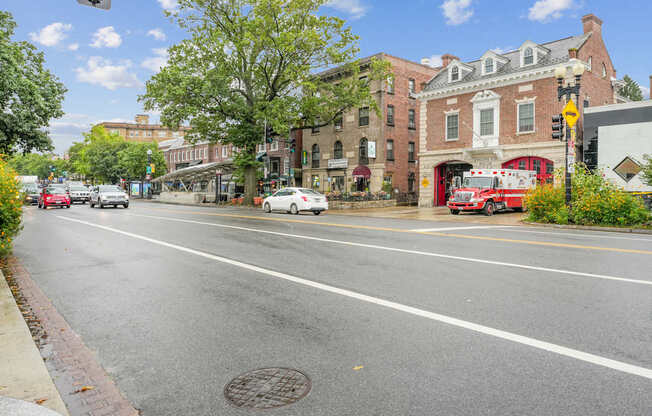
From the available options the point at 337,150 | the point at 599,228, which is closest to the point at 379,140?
the point at 337,150

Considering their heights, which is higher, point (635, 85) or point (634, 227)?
point (635, 85)

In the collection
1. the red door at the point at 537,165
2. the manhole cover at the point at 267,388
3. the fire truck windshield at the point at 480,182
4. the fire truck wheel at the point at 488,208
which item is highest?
the red door at the point at 537,165

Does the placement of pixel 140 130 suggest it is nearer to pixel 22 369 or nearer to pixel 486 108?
pixel 486 108

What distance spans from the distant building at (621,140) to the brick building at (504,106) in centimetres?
123

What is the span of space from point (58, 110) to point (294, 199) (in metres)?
14.1

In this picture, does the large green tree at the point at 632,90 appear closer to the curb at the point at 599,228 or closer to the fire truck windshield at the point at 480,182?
the fire truck windshield at the point at 480,182

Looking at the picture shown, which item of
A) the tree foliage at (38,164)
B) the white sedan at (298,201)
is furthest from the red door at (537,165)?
the tree foliage at (38,164)

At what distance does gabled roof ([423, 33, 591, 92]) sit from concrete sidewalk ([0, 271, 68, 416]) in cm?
2983

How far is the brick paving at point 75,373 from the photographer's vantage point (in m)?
2.99

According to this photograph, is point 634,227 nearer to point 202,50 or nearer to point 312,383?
point 312,383

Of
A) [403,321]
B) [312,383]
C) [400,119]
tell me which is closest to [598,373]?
[403,321]

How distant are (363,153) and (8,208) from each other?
109 ft

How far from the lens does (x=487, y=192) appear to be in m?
24.0

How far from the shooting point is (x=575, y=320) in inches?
183
